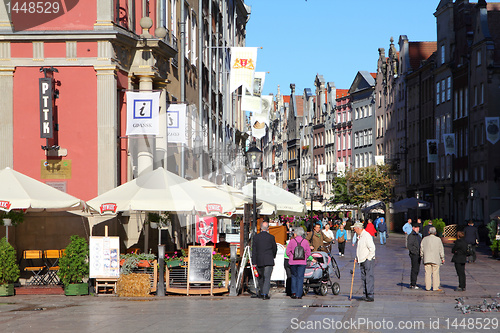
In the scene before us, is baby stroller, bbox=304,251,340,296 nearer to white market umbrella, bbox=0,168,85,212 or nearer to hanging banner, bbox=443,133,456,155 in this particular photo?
white market umbrella, bbox=0,168,85,212

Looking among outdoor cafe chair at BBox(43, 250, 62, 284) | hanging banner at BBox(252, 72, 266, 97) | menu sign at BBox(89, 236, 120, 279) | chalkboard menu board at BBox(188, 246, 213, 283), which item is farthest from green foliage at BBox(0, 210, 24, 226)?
hanging banner at BBox(252, 72, 266, 97)

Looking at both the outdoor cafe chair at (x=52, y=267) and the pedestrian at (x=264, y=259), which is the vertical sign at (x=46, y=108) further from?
the pedestrian at (x=264, y=259)

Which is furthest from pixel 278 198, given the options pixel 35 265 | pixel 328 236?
pixel 35 265

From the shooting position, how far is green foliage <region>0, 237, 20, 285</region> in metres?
21.8

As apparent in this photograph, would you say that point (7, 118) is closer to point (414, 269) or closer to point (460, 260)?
point (414, 269)

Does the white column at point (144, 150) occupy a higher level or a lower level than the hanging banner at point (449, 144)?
lower

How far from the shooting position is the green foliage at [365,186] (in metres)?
94.4

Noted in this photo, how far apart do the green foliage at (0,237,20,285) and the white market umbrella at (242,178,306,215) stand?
12.1 metres

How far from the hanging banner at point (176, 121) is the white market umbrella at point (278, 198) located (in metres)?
4.28

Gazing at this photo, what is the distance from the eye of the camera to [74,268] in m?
22.0

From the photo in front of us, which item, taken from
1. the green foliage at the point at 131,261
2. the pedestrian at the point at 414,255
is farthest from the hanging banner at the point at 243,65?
the green foliage at the point at 131,261

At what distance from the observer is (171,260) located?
22.7m

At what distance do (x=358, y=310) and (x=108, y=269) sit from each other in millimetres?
6354

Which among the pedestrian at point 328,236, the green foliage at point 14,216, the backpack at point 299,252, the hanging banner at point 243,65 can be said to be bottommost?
the pedestrian at point 328,236
